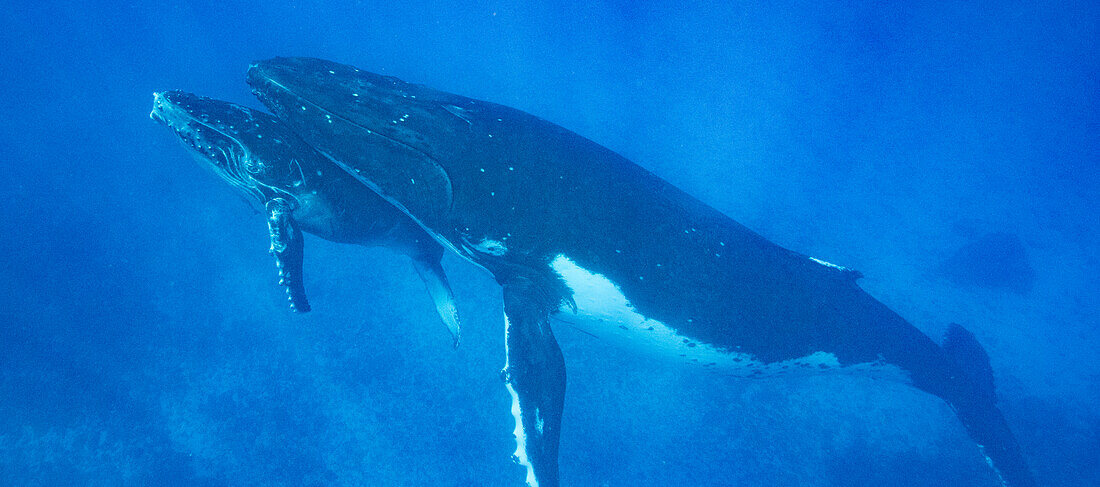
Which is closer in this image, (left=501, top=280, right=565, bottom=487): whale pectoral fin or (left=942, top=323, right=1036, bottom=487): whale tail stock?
(left=501, top=280, right=565, bottom=487): whale pectoral fin

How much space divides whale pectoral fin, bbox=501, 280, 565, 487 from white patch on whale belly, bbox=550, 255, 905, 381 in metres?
0.52

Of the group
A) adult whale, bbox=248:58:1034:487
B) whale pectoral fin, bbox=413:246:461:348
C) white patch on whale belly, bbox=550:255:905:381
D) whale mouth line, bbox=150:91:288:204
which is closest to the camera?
adult whale, bbox=248:58:1034:487

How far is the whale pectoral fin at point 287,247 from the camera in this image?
4.55 metres

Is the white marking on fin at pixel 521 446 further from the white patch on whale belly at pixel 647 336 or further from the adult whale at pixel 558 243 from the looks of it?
the white patch on whale belly at pixel 647 336

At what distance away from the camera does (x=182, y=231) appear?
13.7 m

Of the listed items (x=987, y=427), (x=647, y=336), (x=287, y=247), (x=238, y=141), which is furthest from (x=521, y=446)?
(x=987, y=427)

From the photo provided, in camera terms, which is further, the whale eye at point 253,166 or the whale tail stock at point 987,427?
the whale tail stock at point 987,427

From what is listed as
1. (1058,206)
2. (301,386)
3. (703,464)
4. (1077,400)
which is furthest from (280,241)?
(1058,206)

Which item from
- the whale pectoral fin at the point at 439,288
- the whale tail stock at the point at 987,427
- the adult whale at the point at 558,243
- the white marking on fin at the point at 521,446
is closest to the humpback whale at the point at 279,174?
the adult whale at the point at 558,243

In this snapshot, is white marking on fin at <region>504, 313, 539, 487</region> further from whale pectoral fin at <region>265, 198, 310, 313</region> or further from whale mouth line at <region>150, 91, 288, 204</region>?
whale mouth line at <region>150, 91, 288, 204</region>

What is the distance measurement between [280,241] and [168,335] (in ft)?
32.0

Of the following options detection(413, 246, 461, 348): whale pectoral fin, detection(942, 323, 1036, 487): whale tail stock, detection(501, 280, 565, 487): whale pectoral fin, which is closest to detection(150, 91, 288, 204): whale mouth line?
detection(413, 246, 461, 348): whale pectoral fin

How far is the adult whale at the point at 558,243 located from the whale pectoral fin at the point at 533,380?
0.5 inches

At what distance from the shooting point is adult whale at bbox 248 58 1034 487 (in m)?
4.23
